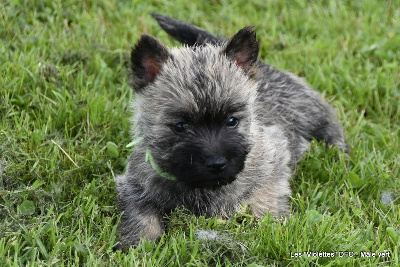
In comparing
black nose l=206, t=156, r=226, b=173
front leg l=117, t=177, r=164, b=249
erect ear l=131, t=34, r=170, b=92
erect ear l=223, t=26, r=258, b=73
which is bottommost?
front leg l=117, t=177, r=164, b=249

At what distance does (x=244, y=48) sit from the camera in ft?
14.0

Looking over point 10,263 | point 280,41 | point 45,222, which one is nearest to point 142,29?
point 280,41

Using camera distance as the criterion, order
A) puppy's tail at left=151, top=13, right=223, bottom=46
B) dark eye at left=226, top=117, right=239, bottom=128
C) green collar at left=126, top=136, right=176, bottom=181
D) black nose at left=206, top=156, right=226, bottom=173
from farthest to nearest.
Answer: puppy's tail at left=151, top=13, right=223, bottom=46 < green collar at left=126, top=136, right=176, bottom=181 < dark eye at left=226, top=117, right=239, bottom=128 < black nose at left=206, top=156, right=226, bottom=173

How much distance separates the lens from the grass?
3871mm

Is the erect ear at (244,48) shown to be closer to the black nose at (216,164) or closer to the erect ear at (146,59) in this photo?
the erect ear at (146,59)

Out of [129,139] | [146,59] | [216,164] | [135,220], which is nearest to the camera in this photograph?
[216,164]

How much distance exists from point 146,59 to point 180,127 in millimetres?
539

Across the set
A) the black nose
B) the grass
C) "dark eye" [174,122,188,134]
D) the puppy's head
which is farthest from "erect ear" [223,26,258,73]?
the grass

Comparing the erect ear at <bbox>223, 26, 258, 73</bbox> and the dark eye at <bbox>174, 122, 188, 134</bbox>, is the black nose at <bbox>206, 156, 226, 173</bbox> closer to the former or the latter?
the dark eye at <bbox>174, 122, 188, 134</bbox>

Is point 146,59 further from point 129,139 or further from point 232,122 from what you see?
point 129,139

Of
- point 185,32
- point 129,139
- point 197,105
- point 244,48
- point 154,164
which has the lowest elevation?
point 129,139

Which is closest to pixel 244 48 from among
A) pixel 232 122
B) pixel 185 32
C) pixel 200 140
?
pixel 232 122

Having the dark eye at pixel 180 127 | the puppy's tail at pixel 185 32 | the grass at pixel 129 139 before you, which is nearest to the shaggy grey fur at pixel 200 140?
the dark eye at pixel 180 127

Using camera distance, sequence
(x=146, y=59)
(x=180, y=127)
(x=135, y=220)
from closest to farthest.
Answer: (x=180, y=127) → (x=146, y=59) → (x=135, y=220)
